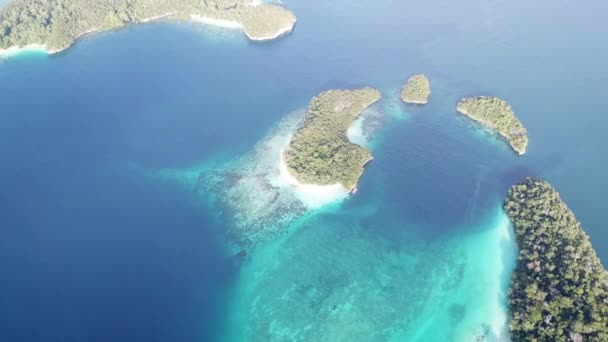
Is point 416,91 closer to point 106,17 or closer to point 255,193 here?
point 255,193

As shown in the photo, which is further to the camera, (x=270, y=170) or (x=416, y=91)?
(x=416, y=91)

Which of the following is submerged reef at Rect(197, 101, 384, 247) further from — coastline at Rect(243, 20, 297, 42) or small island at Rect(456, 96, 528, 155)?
coastline at Rect(243, 20, 297, 42)

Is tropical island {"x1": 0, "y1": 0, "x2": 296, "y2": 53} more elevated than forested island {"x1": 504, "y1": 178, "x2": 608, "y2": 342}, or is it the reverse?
tropical island {"x1": 0, "y1": 0, "x2": 296, "y2": 53}

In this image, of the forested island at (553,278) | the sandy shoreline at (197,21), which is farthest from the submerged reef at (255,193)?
the sandy shoreline at (197,21)

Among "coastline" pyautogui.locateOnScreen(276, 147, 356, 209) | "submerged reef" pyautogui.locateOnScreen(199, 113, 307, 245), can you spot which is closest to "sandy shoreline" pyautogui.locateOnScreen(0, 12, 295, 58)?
"submerged reef" pyautogui.locateOnScreen(199, 113, 307, 245)

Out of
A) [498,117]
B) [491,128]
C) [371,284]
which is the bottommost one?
[371,284]

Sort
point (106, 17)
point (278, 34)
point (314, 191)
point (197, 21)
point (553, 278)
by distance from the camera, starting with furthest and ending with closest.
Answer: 1. point (197, 21)
2. point (106, 17)
3. point (278, 34)
4. point (314, 191)
5. point (553, 278)

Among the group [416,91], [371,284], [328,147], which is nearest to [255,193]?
[328,147]

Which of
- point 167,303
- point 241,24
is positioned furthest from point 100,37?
point 167,303
